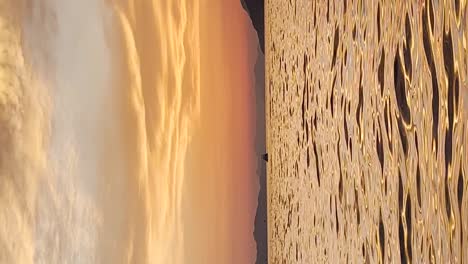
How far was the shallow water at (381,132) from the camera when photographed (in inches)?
20.9

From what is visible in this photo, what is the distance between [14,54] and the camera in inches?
45.3

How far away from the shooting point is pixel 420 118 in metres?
0.59

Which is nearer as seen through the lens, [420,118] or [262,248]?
[420,118]

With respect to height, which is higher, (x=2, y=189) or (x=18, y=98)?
(x=18, y=98)

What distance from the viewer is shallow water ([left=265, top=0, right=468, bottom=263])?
0.53m

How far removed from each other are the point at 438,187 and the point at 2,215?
0.85 meters

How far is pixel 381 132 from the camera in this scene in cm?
71

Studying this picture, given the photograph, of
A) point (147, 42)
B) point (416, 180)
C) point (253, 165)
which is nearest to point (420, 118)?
point (416, 180)

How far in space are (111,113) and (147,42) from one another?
0.27 metres

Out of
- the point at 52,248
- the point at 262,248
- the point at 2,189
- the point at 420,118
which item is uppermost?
the point at 420,118

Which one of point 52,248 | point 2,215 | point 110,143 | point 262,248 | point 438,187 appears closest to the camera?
point 438,187

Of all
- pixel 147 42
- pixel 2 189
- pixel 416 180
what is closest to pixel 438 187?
pixel 416 180

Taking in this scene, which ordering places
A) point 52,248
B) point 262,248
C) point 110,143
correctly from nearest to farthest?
1. point 52,248
2. point 110,143
3. point 262,248

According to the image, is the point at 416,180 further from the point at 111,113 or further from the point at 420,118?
the point at 111,113
